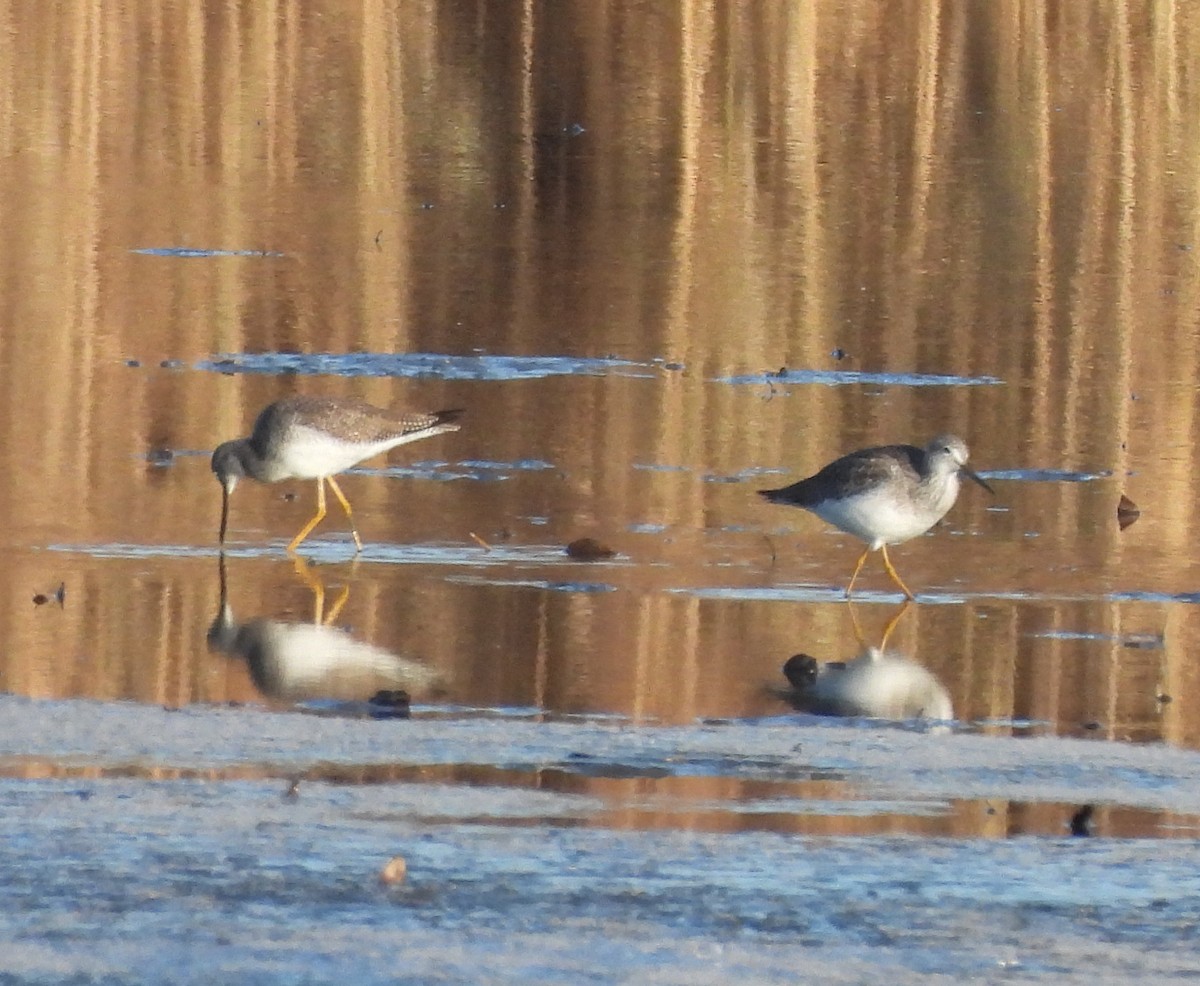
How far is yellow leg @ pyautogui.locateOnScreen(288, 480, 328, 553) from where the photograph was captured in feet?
34.1

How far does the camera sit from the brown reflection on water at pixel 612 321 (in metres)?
8.98

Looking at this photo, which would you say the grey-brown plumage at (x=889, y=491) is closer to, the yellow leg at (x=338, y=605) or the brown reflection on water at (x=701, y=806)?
the yellow leg at (x=338, y=605)

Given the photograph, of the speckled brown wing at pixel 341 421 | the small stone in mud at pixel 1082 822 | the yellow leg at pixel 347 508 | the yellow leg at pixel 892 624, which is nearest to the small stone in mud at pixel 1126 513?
the yellow leg at pixel 892 624

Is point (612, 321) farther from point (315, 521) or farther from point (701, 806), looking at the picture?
point (701, 806)

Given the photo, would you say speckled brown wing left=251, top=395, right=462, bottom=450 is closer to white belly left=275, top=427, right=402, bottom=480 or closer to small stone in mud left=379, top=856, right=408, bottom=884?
white belly left=275, top=427, right=402, bottom=480

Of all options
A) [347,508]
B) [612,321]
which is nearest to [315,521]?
[347,508]

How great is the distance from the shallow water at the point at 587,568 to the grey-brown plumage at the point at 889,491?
0.73ft

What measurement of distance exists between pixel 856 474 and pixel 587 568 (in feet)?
3.46

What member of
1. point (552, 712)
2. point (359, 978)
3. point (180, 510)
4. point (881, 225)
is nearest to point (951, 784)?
point (552, 712)

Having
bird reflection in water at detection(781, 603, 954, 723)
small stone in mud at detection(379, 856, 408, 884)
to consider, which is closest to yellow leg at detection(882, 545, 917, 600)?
bird reflection in water at detection(781, 603, 954, 723)

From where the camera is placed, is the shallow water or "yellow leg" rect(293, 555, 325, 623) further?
"yellow leg" rect(293, 555, 325, 623)

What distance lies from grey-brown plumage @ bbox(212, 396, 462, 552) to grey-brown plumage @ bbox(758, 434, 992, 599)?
1876 millimetres

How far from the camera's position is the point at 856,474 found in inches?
396

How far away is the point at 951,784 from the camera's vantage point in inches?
283
